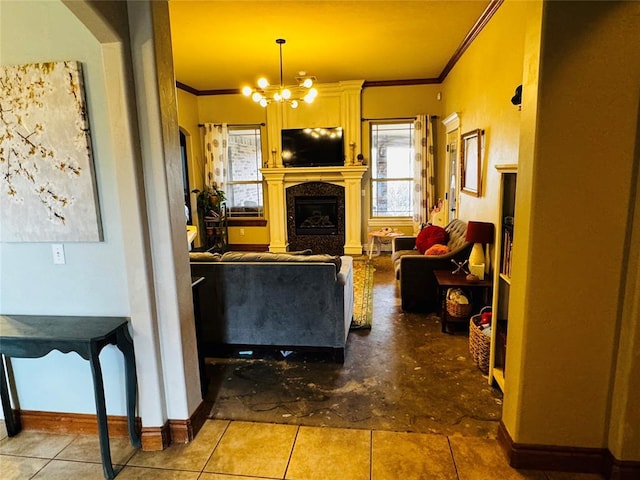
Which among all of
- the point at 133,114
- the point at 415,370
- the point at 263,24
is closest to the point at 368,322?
the point at 415,370

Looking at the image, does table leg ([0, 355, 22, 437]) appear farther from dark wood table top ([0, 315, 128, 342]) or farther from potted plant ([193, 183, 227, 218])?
potted plant ([193, 183, 227, 218])

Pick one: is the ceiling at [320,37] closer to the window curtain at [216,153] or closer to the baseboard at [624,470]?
the window curtain at [216,153]

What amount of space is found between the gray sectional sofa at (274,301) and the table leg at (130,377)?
32.4 inches

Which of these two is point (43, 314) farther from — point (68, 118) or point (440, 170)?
point (440, 170)

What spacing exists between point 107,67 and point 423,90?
5.82m

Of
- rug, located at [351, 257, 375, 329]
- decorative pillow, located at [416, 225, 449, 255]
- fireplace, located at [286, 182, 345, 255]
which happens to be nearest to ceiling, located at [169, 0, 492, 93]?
fireplace, located at [286, 182, 345, 255]

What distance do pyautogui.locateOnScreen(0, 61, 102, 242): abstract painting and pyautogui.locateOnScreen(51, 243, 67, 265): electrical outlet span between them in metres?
0.04

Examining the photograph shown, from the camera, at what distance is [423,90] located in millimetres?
6691

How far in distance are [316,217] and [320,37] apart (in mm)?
3302

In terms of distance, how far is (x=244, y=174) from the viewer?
7.46 meters

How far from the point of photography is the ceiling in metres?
3.65

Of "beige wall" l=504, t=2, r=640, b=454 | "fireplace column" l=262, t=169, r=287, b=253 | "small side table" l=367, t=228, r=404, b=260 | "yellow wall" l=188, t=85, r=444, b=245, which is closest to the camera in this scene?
"beige wall" l=504, t=2, r=640, b=454

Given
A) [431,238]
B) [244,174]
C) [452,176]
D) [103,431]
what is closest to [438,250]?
[431,238]

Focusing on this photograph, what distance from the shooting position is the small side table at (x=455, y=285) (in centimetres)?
350
